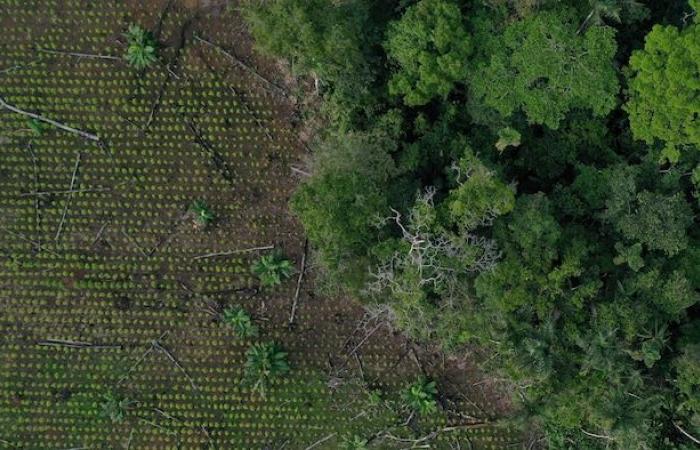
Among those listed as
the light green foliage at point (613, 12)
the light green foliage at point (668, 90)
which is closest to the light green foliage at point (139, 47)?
the light green foliage at point (613, 12)

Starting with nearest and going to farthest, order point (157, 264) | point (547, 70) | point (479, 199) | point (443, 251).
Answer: point (479, 199), point (443, 251), point (547, 70), point (157, 264)

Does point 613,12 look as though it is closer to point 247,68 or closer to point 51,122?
point 247,68

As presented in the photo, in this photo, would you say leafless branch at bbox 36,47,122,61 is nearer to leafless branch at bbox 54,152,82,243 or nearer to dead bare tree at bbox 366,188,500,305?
leafless branch at bbox 54,152,82,243

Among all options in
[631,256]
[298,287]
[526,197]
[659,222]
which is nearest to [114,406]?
[298,287]

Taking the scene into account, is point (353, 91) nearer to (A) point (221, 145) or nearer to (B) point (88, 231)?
(A) point (221, 145)

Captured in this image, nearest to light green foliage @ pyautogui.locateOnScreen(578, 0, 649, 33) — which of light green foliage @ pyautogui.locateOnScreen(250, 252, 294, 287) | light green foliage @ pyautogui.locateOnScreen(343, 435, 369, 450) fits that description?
light green foliage @ pyautogui.locateOnScreen(250, 252, 294, 287)

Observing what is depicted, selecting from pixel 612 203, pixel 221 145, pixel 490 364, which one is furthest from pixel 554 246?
pixel 221 145
